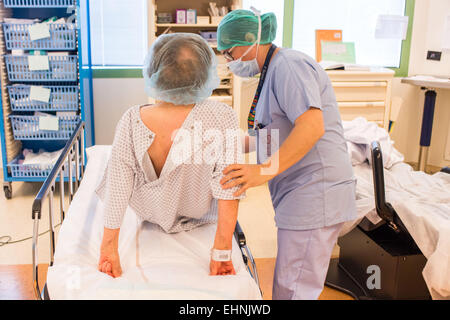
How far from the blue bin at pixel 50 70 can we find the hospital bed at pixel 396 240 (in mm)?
2291

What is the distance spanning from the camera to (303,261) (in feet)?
5.18

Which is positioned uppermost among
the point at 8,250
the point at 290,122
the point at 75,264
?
the point at 290,122

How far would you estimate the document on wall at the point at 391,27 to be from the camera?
4.26m

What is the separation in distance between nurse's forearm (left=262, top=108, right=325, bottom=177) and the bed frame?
74 cm

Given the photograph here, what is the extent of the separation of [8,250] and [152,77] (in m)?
1.93

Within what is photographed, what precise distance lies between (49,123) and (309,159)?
260 centimetres

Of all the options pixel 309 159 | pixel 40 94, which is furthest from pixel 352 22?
pixel 309 159

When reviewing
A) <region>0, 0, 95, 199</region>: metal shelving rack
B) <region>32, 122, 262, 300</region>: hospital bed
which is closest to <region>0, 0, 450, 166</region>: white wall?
<region>0, 0, 95, 199</region>: metal shelving rack

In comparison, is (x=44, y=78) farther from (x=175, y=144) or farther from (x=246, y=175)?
(x=246, y=175)

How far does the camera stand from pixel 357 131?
2922 millimetres

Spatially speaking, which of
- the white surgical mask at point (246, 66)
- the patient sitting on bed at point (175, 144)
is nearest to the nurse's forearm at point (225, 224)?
the patient sitting on bed at point (175, 144)

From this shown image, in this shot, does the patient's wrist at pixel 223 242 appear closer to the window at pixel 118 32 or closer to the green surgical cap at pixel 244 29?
the green surgical cap at pixel 244 29
